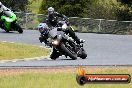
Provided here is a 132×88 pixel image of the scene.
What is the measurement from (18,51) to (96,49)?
423 centimetres

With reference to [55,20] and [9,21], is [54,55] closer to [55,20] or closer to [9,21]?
[55,20]

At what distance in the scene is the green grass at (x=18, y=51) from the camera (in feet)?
64.1

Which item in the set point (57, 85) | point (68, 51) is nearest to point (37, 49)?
point (68, 51)

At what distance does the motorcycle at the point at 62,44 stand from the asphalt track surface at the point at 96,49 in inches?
9.8

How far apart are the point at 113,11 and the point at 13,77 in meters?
29.4

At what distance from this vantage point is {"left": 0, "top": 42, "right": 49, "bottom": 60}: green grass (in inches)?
769

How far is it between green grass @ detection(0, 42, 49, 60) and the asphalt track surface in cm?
143

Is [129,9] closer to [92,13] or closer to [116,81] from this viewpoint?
[92,13]

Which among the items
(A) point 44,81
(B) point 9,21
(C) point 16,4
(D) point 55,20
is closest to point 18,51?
(D) point 55,20

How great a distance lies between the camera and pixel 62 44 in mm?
17719

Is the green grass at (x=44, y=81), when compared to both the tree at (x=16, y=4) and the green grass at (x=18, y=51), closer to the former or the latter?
the green grass at (x=18, y=51)

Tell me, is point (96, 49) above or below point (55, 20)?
below

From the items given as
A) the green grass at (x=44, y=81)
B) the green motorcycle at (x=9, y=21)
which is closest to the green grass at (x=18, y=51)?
the green motorcycle at (x=9, y=21)

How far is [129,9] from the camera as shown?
40.0m
